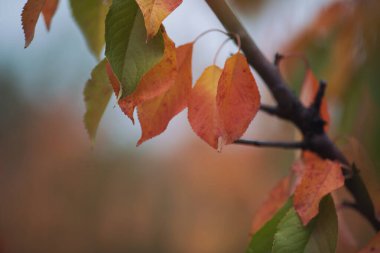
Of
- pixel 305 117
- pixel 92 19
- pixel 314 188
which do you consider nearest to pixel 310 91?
pixel 305 117

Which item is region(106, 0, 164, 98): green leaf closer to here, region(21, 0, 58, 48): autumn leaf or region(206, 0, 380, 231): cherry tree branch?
region(21, 0, 58, 48): autumn leaf

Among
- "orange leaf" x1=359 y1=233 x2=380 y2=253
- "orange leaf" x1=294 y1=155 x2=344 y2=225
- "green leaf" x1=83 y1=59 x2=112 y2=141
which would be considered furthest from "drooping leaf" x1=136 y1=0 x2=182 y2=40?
"orange leaf" x1=359 y1=233 x2=380 y2=253

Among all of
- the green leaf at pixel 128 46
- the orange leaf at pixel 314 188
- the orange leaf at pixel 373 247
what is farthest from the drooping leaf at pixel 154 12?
the orange leaf at pixel 373 247

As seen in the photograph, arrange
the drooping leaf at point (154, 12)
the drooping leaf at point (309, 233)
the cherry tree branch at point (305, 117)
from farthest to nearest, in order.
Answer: the cherry tree branch at point (305, 117)
the drooping leaf at point (309, 233)
the drooping leaf at point (154, 12)

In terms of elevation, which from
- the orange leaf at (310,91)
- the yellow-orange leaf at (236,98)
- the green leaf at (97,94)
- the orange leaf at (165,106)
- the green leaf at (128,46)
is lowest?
the orange leaf at (310,91)

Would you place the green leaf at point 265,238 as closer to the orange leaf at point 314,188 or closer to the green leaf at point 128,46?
the orange leaf at point 314,188
